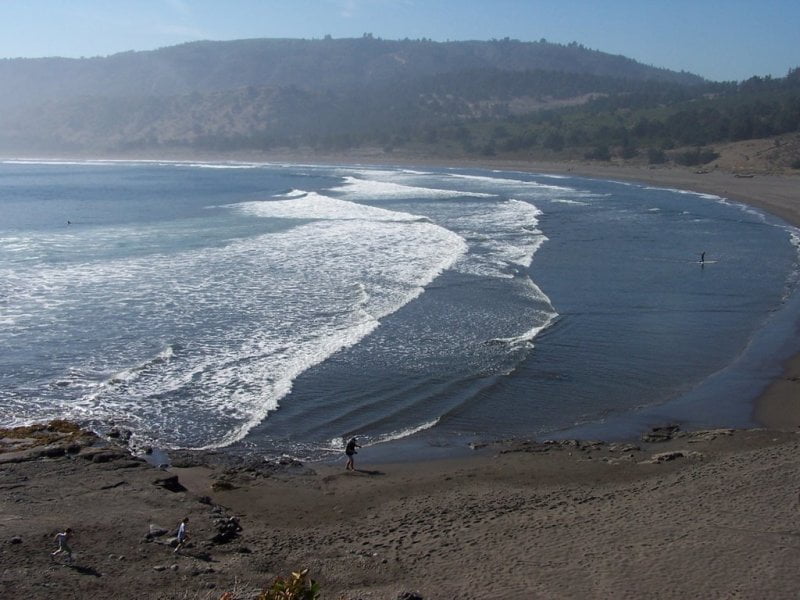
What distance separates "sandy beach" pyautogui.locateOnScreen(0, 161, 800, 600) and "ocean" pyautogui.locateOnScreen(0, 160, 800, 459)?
3.81 ft

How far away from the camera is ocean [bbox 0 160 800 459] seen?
15.0m

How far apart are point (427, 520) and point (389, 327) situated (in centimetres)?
1020

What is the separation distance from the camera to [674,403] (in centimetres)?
1570

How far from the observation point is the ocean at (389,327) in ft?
49.1

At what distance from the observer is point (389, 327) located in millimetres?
20828

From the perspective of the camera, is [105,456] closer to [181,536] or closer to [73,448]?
[73,448]

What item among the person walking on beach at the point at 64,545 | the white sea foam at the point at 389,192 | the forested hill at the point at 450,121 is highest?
the forested hill at the point at 450,121

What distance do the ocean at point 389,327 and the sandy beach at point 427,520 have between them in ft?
3.81

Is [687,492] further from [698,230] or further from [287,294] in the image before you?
[698,230]

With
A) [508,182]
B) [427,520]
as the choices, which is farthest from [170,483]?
[508,182]

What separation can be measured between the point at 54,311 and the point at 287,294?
6.31 metres

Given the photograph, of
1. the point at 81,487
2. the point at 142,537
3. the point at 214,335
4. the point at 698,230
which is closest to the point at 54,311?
the point at 214,335

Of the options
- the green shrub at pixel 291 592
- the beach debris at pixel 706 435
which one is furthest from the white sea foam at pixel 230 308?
the beach debris at pixel 706 435

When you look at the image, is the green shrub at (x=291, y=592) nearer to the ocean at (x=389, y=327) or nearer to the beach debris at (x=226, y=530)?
the beach debris at (x=226, y=530)
